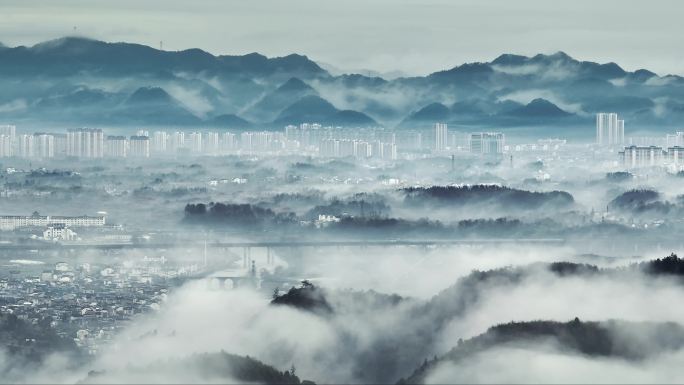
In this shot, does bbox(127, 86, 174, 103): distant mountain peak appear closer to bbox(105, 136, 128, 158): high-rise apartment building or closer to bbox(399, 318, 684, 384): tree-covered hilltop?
bbox(105, 136, 128, 158): high-rise apartment building

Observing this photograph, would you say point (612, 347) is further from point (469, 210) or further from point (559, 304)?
point (469, 210)

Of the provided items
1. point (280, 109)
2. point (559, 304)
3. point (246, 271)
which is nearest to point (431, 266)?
point (246, 271)

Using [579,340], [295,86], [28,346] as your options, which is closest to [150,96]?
[295,86]

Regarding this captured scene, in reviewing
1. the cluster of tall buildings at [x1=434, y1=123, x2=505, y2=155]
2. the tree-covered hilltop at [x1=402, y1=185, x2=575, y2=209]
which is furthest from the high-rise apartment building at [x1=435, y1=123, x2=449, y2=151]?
the tree-covered hilltop at [x1=402, y1=185, x2=575, y2=209]

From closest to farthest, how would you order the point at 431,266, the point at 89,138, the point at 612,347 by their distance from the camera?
the point at 612,347 < the point at 431,266 < the point at 89,138

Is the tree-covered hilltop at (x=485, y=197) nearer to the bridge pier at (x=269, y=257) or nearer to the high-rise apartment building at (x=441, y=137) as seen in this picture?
the bridge pier at (x=269, y=257)
